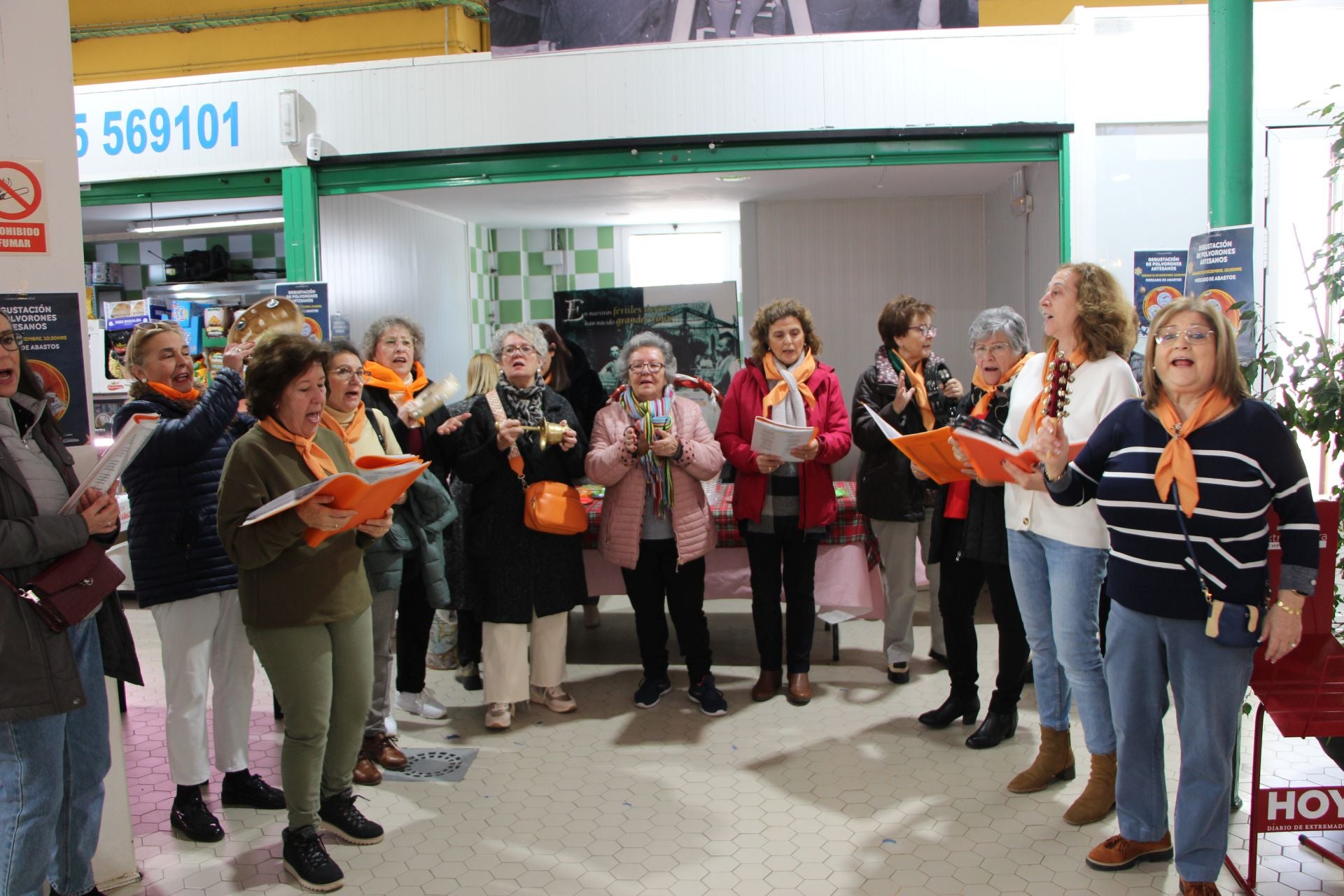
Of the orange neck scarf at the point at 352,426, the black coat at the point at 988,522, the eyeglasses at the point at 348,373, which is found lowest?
the black coat at the point at 988,522

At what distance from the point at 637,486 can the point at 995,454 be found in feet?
5.60

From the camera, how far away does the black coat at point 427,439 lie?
3.97m

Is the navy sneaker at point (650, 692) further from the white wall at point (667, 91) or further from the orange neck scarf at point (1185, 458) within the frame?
the white wall at point (667, 91)

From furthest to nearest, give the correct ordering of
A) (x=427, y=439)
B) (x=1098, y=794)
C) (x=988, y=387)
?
(x=427, y=439), (x=988, y=387), (x=1098, y=794)

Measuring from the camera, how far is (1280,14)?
200 inches

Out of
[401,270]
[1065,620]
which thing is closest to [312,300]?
[401,270]

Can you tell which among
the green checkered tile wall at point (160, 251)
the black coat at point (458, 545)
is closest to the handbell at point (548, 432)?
the black coat at point (458, 545)

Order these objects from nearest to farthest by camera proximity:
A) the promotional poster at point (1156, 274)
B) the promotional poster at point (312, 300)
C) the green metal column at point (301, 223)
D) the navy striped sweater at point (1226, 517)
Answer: the navy striped sweater at point (1226, 517), the promotional poster at point (1156, 274), the promotional poster at point (312, 300), the green metal column at point (301, 223)

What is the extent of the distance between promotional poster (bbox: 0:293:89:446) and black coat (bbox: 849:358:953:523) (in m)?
2.82

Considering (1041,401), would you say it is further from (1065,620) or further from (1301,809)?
(1301,809)

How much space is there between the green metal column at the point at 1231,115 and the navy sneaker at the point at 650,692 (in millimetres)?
2800

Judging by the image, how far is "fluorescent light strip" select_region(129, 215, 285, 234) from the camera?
6750 mm

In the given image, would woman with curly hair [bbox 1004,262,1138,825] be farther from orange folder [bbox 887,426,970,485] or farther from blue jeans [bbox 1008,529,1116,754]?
orange folder [bbox 887,426,970,485]

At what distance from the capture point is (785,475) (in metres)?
4.16
